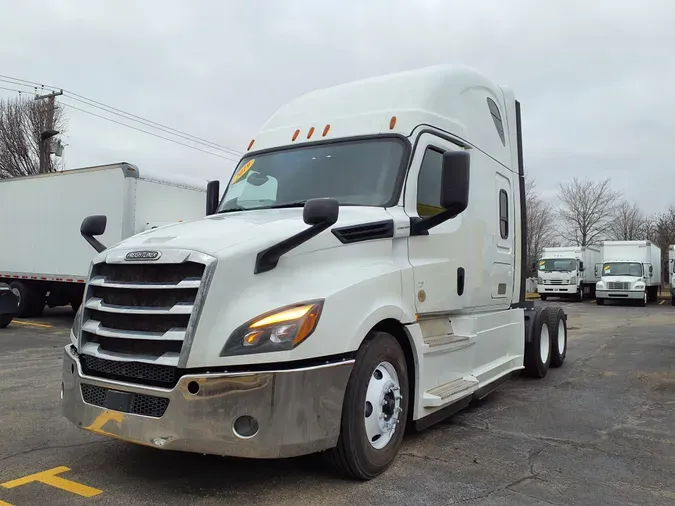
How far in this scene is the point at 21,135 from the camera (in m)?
32.7

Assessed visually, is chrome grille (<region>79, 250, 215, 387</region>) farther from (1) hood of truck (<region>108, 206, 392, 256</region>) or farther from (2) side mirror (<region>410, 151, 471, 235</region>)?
(2) side mirror (<region>410, 151, 471, 235</region>)

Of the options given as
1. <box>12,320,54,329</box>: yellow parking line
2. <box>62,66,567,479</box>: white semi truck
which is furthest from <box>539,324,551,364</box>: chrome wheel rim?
<box>12,320,54,329</box>: yellow parking line

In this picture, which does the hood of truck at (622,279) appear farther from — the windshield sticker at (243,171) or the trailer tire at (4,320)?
the windshield sticker at (243,171)

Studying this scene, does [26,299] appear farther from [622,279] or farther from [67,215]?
[622,279]

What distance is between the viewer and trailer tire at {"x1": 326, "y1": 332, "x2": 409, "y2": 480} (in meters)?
3.74

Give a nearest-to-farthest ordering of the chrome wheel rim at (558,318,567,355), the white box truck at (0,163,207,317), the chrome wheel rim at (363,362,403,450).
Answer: the chrome wheel rim at (363,362,403,450)
the chrome wheel rim at (558,318,567,355)
the white box truck at (0,163,207,317)

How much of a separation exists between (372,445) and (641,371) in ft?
20.8

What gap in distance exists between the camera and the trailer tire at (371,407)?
12.3 feet

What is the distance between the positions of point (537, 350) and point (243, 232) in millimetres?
5365

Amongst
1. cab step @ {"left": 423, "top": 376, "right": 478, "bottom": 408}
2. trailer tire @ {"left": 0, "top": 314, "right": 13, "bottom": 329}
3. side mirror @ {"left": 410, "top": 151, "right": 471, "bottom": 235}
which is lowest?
trailer tire @ {"left": 0, "top": 314, "right": 13, "bottom": 329}

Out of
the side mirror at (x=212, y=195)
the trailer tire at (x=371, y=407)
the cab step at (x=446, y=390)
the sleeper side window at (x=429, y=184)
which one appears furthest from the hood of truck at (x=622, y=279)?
the trailer tire at (x=371, y=407)

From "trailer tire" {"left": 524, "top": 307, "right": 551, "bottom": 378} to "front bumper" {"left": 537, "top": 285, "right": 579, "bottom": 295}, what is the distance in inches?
969

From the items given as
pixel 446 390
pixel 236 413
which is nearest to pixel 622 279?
pixel 446 390


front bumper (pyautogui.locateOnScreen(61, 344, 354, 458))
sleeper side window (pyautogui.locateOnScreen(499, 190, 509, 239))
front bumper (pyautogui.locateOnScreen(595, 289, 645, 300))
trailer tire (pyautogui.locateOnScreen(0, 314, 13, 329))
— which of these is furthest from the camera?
front bumper (pyautogui.locateOnScreen(595, 289, 645, 300))
